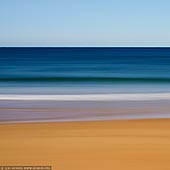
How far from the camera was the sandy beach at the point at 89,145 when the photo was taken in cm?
387

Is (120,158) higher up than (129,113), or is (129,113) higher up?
(129,113)

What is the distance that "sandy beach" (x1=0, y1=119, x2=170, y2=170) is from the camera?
3869 millimetres

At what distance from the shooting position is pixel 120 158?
4000 mm

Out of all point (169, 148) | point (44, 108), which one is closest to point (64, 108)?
point (44, 108)

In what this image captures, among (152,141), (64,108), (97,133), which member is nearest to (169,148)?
(152,141)

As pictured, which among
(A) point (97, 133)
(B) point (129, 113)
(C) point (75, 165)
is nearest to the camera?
(C) point (75, 165)

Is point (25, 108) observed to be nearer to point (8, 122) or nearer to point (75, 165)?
point (8, 122)

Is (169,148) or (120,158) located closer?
(120,158)

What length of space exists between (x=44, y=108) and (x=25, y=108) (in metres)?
0.32

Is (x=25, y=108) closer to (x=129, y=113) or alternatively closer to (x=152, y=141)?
(x=129, y=113)

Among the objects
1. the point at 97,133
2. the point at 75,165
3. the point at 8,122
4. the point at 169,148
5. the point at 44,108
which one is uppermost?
the point at 44,108

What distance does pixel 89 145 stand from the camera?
4.41 meters

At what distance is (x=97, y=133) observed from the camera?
194 inches

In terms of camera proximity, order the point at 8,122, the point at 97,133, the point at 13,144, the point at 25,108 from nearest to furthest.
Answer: the point at 13,144
the point at 97,133
the point at 8,122
the point at 25,108
